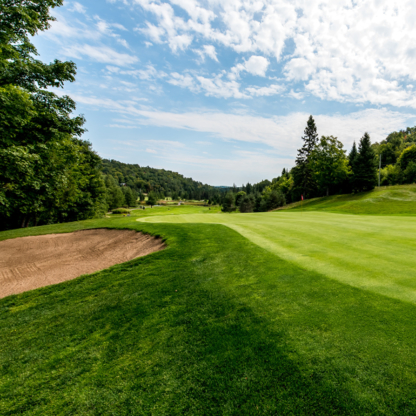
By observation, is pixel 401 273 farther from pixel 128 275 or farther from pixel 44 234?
pixel 44 234

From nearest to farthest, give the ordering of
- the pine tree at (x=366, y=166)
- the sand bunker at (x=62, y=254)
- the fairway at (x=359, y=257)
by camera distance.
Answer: the fairway at (x=359, y=257), the sand bunker at (x=62, y=254), the pine tree at (x=366, y=166)

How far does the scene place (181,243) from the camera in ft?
31.3

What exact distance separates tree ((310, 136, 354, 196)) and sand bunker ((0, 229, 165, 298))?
158 feet

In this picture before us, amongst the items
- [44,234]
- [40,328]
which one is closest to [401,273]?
[40,328]

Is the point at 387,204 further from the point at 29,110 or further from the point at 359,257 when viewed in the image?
the point at 29,110

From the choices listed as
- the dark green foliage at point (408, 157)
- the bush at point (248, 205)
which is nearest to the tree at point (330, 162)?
the dark green foliage at point (408, 157)

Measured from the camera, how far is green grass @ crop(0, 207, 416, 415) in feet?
8.27

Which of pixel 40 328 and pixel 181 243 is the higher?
pixel 181 243

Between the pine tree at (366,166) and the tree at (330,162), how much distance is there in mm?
3093

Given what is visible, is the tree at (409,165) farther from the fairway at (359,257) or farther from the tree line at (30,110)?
the tree line at (30,110)

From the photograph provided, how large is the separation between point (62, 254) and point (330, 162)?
52323 mm

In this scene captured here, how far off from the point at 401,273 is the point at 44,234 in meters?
18.8

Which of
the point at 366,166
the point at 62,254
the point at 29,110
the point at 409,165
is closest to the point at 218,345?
the point at 62,254

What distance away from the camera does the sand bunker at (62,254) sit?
28.3 ft
